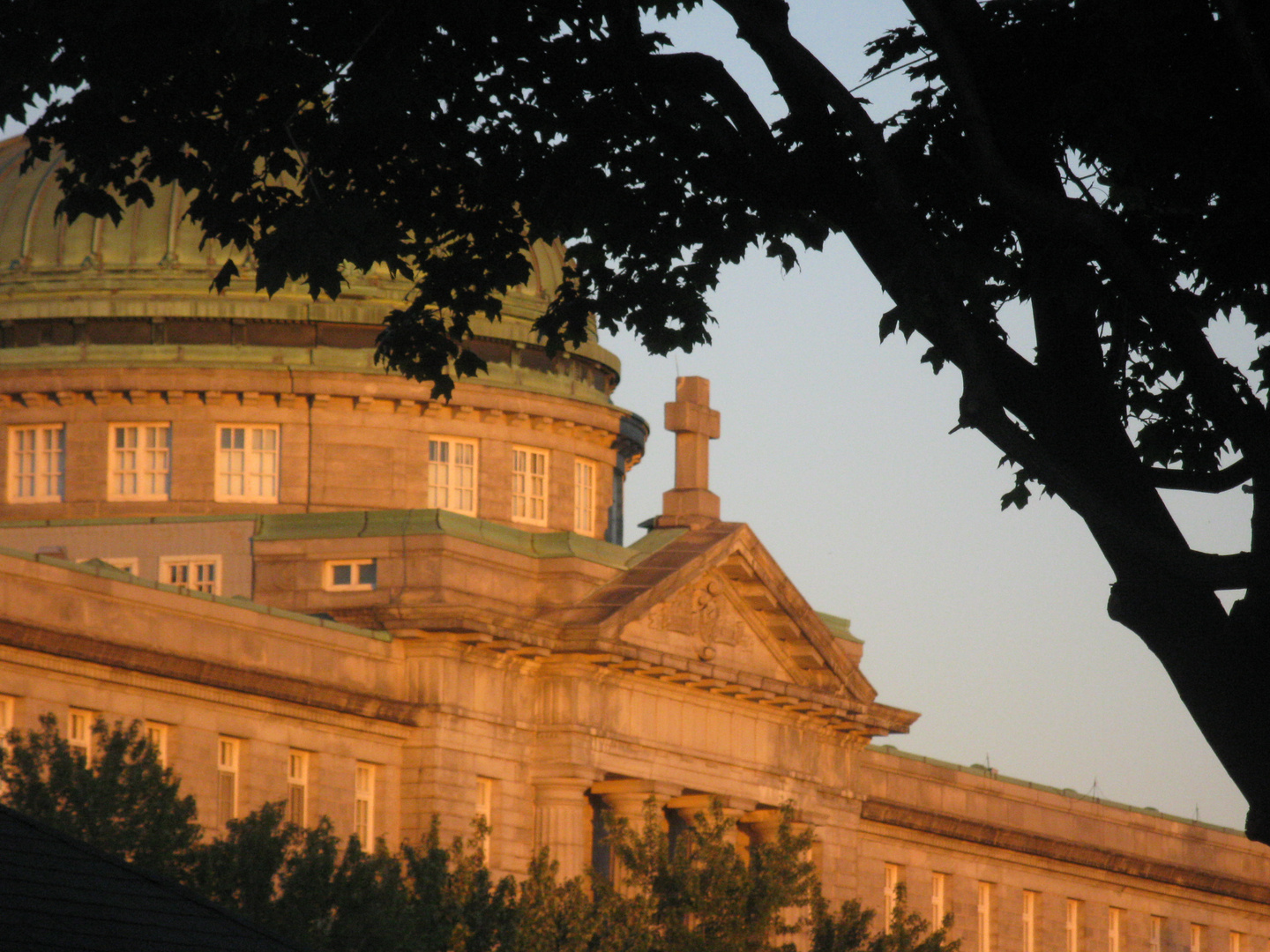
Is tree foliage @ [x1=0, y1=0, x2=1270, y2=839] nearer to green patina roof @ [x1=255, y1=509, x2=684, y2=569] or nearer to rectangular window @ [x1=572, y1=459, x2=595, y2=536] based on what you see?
green patina roof @ [x1=255, y1=509, x2=684, y2=569]

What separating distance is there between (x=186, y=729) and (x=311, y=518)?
37.1 ft

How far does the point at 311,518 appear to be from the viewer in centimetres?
6209

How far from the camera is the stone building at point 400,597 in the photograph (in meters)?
52.8

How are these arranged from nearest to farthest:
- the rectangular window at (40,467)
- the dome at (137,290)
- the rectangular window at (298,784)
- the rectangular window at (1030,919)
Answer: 1. the rectangular window at (298,784)
2. the rectangular window at (40,467)
3. the dome at (137,290)
4. the rectangular window at (1030,919)

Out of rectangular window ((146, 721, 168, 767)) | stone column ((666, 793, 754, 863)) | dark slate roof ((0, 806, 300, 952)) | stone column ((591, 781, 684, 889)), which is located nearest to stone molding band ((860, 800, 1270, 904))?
stone column ((666, 793, 754, 863))

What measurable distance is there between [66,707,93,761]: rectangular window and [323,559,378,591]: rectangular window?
34.7 feet

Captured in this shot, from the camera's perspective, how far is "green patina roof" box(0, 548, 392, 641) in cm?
4862

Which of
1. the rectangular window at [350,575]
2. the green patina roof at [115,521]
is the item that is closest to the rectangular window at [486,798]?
the rectangular window at [350,575]

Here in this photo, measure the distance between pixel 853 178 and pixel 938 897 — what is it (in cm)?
6221

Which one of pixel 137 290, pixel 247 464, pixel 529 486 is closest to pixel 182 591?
pixel 247 464

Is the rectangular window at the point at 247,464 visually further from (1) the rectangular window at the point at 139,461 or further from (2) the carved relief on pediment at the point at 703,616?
(2) the carved relief on pediment at the point at 703,616

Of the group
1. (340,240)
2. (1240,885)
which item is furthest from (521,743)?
(340,240)

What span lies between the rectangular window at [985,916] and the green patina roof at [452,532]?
19224 mm

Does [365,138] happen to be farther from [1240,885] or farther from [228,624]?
[1240,885]
